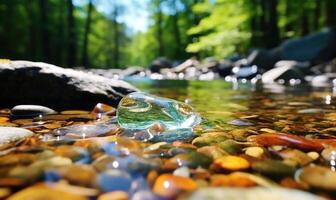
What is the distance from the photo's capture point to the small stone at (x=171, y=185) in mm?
1183

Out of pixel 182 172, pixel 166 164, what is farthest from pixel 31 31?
pixel 182 172

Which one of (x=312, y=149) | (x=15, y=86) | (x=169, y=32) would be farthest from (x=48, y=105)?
(x=169, y=32)

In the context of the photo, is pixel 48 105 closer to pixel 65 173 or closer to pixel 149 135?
pixel 149 135

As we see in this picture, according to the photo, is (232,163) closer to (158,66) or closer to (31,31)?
(158,66)

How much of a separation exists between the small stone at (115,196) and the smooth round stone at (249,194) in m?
0.20

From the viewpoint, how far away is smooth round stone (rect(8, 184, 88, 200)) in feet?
3.65

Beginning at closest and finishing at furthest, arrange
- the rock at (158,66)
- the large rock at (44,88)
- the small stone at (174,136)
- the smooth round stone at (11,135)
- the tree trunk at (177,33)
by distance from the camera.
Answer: the smooth round stone at (11,135)
the small stone at (174,136)
the large rock at (44,88)
the rock at (158,66)
the tree trunk at (177,33)

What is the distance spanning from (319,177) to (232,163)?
0.34 metres

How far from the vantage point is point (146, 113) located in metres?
2.31

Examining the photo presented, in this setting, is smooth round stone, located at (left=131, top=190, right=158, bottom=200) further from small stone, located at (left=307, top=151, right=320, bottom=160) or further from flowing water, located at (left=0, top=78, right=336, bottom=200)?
small stone, located at (left=307, top=151, right=320, bottom=160)

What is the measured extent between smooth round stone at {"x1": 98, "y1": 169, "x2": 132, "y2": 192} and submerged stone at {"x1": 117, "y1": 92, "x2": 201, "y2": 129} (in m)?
0.90

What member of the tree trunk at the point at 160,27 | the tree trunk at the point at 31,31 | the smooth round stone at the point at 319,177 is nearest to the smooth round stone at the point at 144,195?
the smooth round stone at the point at 319,177

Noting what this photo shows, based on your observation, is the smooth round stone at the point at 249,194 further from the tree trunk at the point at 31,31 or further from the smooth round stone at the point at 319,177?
the tree trunk at the point at 31,31

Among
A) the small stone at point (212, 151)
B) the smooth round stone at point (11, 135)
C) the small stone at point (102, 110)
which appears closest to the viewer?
the small stone at point (212, 151)
